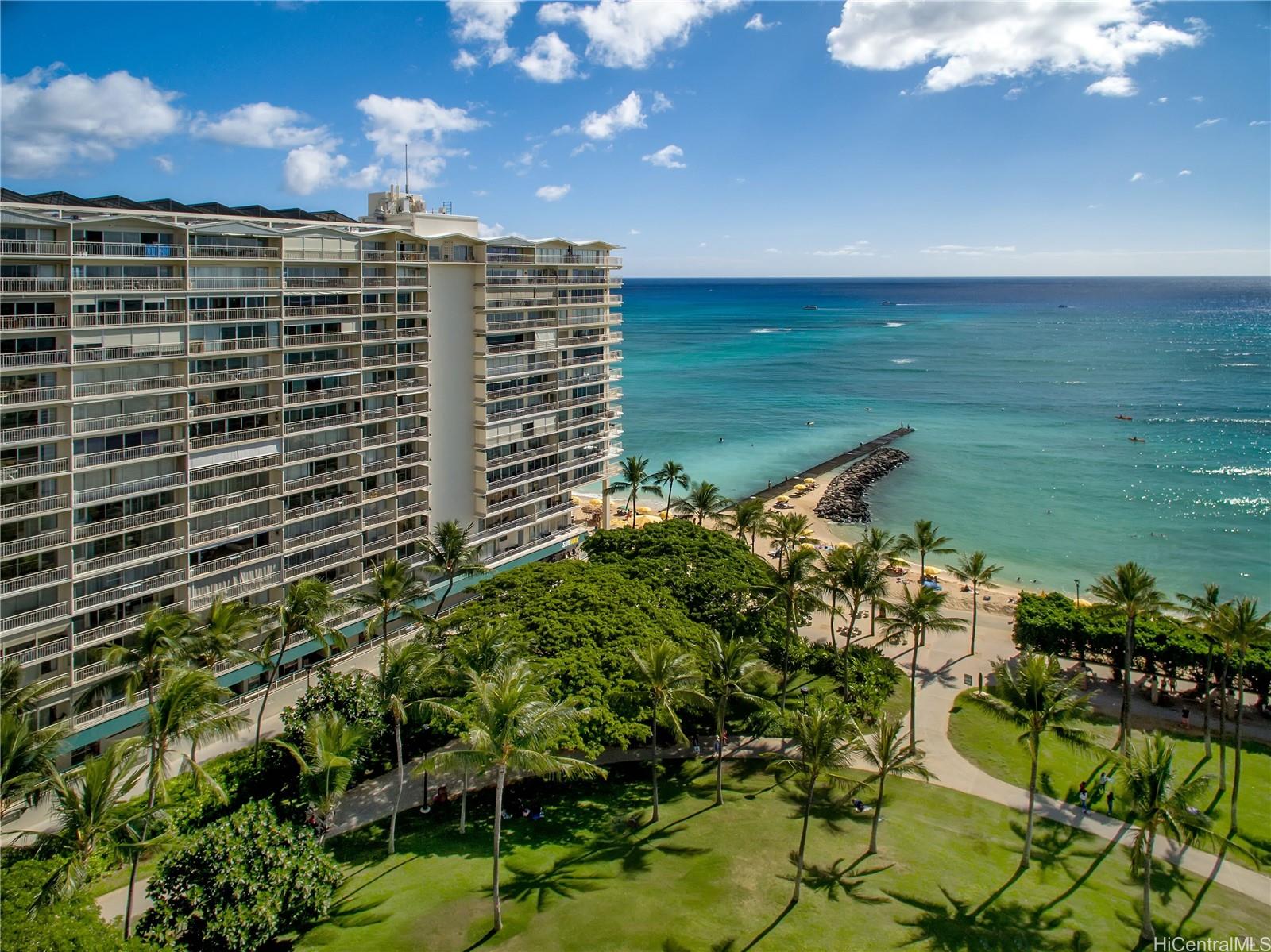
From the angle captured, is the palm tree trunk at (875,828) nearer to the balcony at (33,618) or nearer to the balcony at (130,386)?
the balcony at (33,618)

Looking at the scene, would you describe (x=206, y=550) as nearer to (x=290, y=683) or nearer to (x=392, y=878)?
(x=290, y=683)

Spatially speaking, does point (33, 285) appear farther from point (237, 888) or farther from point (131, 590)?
point (237, 888)

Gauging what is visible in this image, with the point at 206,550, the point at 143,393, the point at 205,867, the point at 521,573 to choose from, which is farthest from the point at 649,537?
the point at 205,867

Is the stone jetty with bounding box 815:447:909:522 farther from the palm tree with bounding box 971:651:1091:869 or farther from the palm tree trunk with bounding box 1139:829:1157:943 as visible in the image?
the palm tree trunk with bounding box 1139:829:1157:943

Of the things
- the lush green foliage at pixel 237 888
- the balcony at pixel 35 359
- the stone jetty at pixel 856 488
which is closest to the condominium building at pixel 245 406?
the balcony at pixel 35 359

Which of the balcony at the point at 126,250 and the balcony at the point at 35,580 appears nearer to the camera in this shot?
the balcony at the point at 35,580

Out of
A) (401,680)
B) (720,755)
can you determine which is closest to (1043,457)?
(720,755)

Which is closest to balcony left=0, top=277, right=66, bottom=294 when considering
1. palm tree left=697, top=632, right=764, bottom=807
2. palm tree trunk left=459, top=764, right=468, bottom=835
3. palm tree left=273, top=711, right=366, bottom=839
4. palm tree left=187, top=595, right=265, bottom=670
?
palm tree left=187, top=595, right=265, bottom=670
